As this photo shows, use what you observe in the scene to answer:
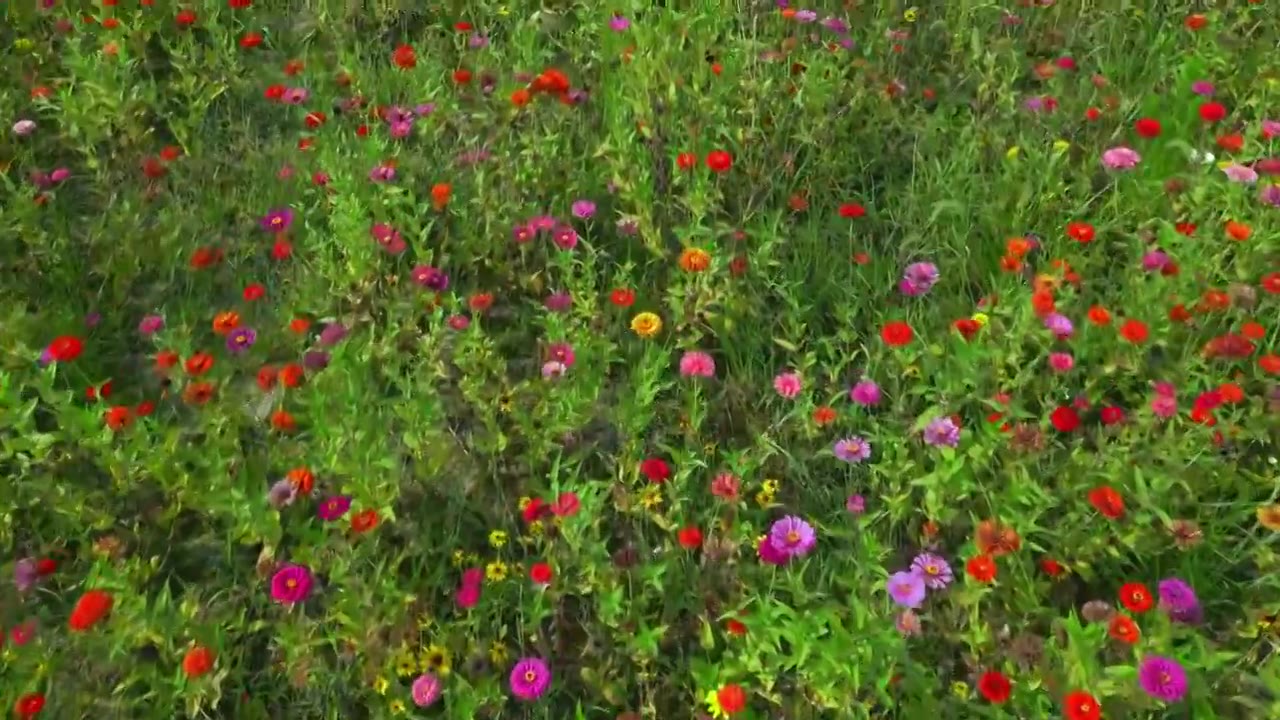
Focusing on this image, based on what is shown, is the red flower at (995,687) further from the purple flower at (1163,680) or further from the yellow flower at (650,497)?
the yellow flower at (650,497)

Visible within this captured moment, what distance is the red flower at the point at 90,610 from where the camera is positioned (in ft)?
5.08

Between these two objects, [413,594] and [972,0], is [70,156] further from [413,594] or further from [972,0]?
[972,0]

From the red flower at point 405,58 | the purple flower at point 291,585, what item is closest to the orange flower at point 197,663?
the purple flower at point 291,585

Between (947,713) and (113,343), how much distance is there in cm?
193

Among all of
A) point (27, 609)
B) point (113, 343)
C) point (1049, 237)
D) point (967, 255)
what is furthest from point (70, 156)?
point (1049, 237)

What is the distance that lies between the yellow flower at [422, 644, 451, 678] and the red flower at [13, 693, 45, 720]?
0.57m

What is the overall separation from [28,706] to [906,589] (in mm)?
1380

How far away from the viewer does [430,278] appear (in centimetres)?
222

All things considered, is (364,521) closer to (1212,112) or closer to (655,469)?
(655,469)

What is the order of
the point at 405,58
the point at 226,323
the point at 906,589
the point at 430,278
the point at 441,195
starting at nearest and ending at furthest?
1. the point at 906,589
2. the point at 226,323
3. the point at 430,278
4. the point at 441,195
5. the point at 405,58

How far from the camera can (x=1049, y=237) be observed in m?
2.30

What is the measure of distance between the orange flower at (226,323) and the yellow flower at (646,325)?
855 millimetres

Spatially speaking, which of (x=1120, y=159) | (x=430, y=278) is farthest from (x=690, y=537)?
(x=1120, y=159)

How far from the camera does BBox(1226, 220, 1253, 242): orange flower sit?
2.03 metres
